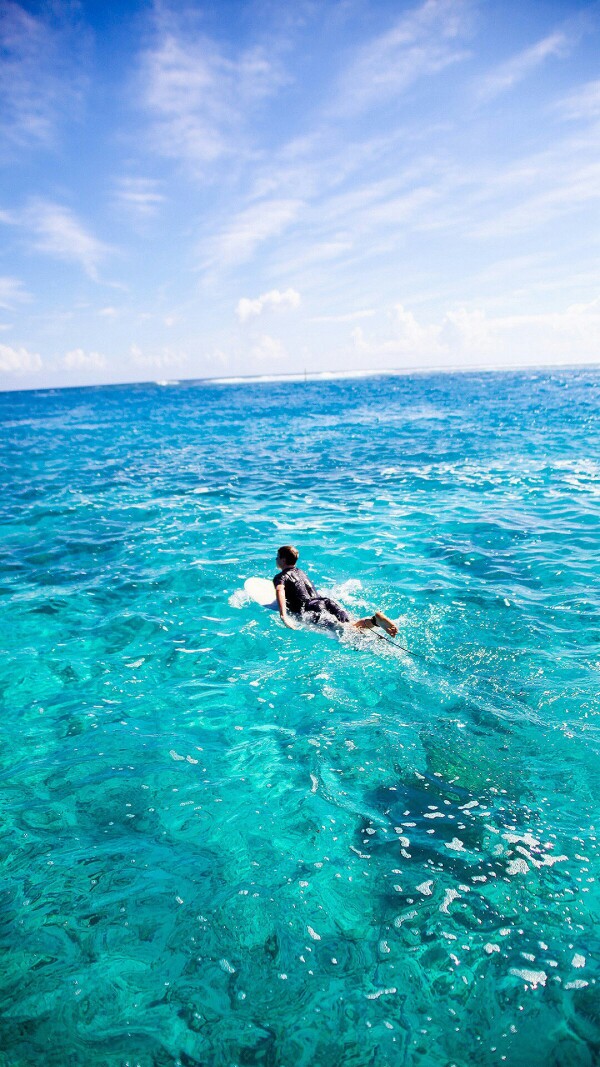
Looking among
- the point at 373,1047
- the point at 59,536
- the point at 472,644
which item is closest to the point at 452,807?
the point at 373,1047

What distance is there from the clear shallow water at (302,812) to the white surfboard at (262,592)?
1.68 feet

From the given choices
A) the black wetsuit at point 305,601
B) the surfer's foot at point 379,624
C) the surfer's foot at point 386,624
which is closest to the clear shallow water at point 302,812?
the black wetsuit at point 305,601

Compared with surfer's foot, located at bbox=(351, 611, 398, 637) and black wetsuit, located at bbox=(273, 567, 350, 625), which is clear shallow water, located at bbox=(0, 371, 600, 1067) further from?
surfer's foot, located at bbox=(351, 611, 398, 637)

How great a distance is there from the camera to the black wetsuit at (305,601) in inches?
366

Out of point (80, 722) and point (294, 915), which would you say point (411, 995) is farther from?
point (80, 722)

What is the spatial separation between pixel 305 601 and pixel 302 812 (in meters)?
4.28

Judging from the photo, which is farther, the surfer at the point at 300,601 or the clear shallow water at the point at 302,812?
the surfer at the point at 300,601

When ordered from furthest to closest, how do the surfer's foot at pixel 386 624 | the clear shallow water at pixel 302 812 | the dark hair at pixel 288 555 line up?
the dark hair at pixel 288 555 → the surfer's foot at pixel 386 624 → the clear shallow water at pixel 302 812

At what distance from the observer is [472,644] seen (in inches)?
347

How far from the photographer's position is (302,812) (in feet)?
18.9

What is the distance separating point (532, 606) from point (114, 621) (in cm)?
870

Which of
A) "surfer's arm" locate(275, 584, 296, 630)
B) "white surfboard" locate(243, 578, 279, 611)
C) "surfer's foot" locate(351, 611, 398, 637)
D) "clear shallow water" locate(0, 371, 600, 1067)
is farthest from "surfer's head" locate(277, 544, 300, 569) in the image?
"surfer's foot" locate(351, 611, 398, 637)

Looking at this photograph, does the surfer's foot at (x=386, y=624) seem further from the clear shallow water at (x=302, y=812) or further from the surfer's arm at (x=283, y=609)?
the surfer's arm at (x=283, y=609)

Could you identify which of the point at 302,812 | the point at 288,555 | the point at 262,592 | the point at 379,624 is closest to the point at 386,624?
the point at 379,624
